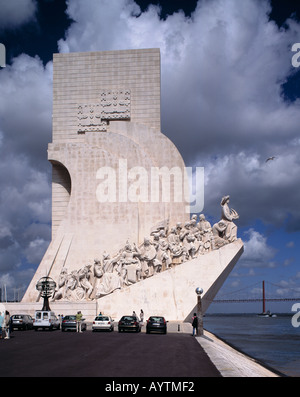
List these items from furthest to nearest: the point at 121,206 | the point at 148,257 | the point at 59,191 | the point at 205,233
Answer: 1. the point at 59,191
2. the point at 121,206
3. the point at 205,233
4. the point at 148,257

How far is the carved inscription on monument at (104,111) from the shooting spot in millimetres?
30297

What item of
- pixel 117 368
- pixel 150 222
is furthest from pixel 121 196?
pixel 117 368

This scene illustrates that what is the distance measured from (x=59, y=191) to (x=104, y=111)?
5.26m

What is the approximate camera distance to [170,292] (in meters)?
23.8

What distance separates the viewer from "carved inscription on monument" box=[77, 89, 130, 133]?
3030 centimetres

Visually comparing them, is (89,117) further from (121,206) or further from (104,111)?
(121,206)

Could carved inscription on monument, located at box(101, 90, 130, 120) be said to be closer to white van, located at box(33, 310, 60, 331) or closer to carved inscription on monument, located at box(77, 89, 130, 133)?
carved inscription on monument, located at box(77, 89, 130, 133)

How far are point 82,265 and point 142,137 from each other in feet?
25.5

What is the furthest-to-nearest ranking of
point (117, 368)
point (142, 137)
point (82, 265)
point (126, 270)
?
1. point (142, 137)
2. point (82, 265)
3. point (126, 270)
4. point (117, 368)

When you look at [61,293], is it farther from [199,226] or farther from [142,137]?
[142,137]

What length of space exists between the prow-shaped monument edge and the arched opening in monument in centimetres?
761

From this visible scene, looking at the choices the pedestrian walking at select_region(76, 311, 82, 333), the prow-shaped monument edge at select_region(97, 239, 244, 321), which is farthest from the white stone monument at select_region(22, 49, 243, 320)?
the pedestrian walking at select_region(76, 311, 82, 333)

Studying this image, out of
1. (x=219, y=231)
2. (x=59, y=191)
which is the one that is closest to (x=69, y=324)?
(x=219, y=231)
